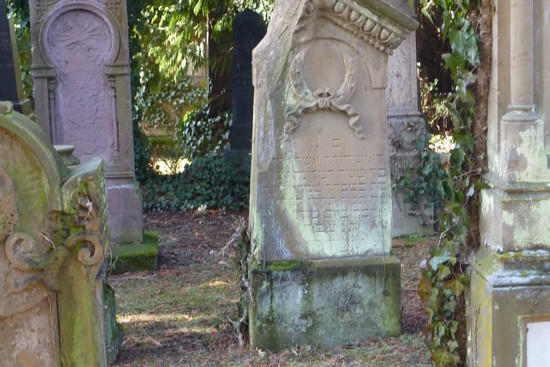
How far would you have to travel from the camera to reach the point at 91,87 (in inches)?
355

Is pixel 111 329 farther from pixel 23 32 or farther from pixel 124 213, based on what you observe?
pixel 23 32

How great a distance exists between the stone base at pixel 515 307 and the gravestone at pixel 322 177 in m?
1.92

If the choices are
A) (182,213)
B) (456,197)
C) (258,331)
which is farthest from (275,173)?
(182,213)

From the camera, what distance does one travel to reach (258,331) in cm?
Result: 617

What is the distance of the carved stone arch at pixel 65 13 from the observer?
29.1 feet

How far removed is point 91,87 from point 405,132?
130 inches

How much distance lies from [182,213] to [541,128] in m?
8.71

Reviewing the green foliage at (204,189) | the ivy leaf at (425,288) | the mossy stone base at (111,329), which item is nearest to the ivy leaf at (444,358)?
the ivy leaf at (425,288)

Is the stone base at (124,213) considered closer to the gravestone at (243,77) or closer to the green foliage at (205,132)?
the gravestone at (243,77)

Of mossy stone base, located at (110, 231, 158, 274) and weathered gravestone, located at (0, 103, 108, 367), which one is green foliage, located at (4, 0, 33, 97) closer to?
mossy stone base, located at (110, 231, 158, 274)

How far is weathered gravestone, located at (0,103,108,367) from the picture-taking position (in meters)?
4.14

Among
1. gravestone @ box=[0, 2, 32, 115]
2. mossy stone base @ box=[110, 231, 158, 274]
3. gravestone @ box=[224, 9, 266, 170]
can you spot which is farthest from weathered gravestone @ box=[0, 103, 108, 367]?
gravestone @ box=[224, 9, 266, 170]

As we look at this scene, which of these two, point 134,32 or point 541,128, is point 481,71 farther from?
point 134,32

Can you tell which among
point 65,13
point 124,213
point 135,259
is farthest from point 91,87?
point 135,259
